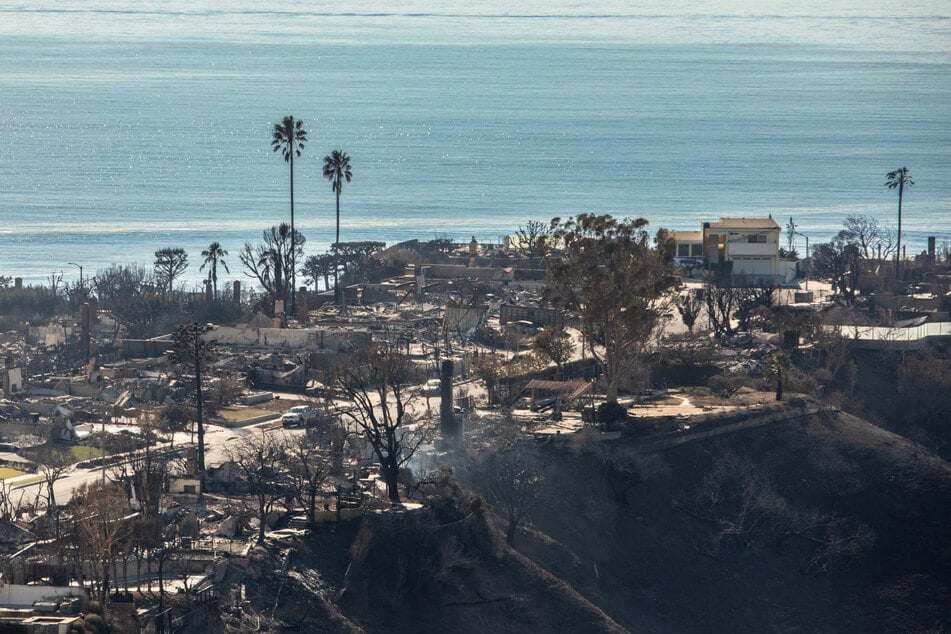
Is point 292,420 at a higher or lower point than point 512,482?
higher

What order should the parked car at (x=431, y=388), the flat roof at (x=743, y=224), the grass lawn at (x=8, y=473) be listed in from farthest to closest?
the flat roof at (x=743, y=224), the parked car at (x=431, y=388), the grass lawn at (x=8, y=473)

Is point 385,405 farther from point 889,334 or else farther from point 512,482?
point 889,334

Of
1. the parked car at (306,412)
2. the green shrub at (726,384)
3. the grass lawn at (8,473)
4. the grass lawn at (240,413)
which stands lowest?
the grass lawn at (8,473)

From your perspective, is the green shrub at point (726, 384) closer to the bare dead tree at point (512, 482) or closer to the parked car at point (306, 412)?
the bare dead tree at point (512, 482)

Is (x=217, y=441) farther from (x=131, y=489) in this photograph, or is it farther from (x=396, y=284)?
(x=396, y=284)

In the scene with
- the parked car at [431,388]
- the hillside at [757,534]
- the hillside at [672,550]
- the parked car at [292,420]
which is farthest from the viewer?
the parked car at [431,388]

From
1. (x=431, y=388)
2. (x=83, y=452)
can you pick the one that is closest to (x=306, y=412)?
(x=431, y=388)

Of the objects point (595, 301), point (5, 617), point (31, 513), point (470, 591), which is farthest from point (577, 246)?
point (5, 617)

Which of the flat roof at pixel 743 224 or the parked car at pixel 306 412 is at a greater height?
the flat roof at pixel 743 224

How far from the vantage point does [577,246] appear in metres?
52.5

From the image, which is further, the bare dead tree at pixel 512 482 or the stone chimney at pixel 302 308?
the stone chimney at pixel 302 308

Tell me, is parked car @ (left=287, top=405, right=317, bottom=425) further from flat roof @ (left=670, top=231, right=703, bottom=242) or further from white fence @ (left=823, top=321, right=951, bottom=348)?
flat roof @ (left=670, top=231, right=703, bottom=242)

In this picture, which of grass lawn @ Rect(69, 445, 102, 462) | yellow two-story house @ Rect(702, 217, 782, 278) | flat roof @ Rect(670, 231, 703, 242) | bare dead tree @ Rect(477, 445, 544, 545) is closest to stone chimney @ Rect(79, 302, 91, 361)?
grass lawn @ Rect(69, 445, 102, 462)

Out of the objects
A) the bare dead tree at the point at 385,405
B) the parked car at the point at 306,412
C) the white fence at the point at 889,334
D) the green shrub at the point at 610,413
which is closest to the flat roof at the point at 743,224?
the white fence at the point at 889,334
